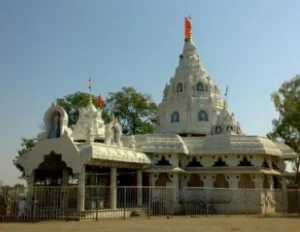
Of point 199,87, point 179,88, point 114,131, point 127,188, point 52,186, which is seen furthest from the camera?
point 179,88

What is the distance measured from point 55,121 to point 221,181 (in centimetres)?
1380

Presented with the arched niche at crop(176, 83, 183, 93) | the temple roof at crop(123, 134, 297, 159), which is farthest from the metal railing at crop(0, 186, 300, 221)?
the arched niche at crop(176, 83, 183, 93)

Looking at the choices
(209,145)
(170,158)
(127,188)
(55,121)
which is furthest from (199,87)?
(55,121)

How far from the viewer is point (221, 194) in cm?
3053

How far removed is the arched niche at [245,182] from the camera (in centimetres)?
3142

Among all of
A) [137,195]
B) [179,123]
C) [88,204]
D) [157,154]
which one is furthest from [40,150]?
[179,123]

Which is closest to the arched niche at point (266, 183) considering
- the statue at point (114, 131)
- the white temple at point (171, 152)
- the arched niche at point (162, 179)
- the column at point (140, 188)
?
the white temple at point (171, 152)

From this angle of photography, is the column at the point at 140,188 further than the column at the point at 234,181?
No

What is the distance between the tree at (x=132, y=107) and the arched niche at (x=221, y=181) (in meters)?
18.5

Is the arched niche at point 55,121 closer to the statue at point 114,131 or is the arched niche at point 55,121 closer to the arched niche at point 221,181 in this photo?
the statue at point 114,131

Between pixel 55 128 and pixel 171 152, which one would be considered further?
pixel 171 152

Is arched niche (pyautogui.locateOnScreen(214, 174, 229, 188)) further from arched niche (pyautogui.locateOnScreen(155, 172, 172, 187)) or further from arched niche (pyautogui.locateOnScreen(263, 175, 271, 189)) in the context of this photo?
arched niche (pyautogui.locateOnScreen(155, 172, 172, 187))

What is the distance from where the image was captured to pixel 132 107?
1953 inches

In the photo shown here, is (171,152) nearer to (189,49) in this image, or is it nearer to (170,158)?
(170,158)
